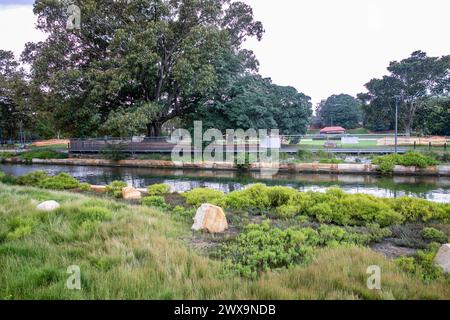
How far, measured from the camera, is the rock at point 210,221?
15.0ft

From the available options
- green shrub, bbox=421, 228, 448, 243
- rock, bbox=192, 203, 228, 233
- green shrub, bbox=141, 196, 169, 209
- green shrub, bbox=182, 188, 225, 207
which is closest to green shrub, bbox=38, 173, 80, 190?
green shrub, bbox=141, 196, 169, 209

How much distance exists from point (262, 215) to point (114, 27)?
1643 cm

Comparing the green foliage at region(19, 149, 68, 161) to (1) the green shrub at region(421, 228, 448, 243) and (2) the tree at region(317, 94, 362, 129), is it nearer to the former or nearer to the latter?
(1) the green shrub at region(421, 228, 448, 243)

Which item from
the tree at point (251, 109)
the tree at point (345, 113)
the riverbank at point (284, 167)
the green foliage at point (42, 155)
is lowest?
the riverbank at point (284, 167)

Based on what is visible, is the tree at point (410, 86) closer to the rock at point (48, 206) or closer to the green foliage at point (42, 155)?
the green foliage at point (42, 155)

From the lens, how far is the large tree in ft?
54.1

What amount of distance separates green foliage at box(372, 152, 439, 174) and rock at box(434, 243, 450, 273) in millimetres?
11066

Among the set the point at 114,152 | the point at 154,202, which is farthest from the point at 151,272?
the point at 114,152

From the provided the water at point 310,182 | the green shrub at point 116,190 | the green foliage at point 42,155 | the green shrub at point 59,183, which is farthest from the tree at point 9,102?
the green shrub at point 116,190

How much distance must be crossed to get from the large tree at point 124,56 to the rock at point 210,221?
1302cm

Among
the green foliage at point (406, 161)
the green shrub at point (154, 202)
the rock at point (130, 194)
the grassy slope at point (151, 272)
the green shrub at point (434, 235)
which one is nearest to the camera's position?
the grassy slope at point (151, 272)

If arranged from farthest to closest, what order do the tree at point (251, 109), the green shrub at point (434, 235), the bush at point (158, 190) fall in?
the tree at point (251, 109) → the bush at point (158, 190) → the green shrub at point (434, 235)
